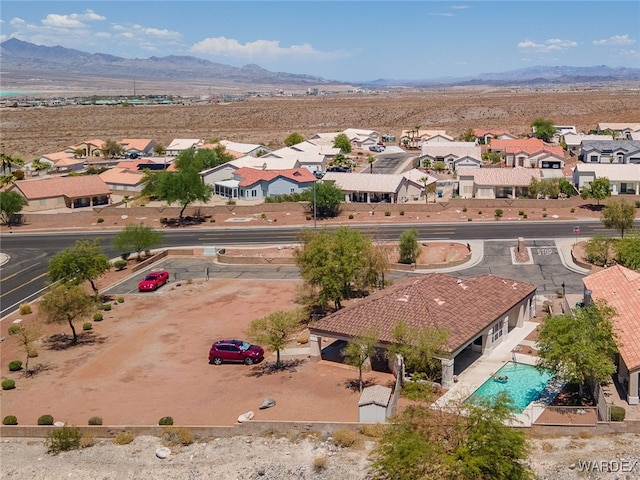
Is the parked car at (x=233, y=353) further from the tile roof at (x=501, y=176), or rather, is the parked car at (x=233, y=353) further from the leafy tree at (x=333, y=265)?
the tile roof at (x=501, y=176)

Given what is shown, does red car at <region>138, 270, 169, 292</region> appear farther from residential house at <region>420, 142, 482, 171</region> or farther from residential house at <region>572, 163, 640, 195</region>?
residential house at <region>420, 142, 482, 171</region>

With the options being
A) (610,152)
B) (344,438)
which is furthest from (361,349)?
(610,152)

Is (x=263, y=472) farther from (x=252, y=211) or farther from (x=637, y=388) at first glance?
(x=252, y=211)

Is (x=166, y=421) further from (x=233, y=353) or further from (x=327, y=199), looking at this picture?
(x=327, y=199)

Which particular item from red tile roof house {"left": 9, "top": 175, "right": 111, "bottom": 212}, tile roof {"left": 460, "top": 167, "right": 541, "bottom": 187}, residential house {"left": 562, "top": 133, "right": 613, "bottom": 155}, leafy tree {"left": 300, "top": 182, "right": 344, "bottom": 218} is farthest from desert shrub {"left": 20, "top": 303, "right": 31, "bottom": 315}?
residential house {"left": 562, "top": 133, "right": 613, "bottom": 155}

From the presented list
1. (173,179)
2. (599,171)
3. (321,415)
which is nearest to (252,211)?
(173,179)
